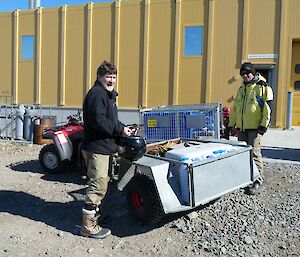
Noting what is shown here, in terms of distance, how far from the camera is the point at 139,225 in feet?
14.8

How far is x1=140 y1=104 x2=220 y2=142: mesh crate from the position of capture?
6.63m

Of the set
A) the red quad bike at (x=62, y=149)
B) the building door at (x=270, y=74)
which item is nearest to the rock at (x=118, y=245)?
the red quad bike at (x=62, y=149)

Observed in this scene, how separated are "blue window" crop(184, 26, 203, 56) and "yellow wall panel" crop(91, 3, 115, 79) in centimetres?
340

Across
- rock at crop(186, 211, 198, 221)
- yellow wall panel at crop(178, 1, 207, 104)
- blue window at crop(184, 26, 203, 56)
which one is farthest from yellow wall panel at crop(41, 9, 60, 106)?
rock at crop(186, 211, 198, 221)

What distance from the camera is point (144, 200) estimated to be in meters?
4.29

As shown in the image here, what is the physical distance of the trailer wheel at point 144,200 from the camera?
4.21 meters

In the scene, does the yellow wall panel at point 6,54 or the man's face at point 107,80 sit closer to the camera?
the man's face at point 107,80

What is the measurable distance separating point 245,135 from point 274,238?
1.96 metres

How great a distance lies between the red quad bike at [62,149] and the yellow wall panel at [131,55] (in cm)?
978

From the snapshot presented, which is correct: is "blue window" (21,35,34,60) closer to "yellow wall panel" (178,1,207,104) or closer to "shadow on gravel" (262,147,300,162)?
"yellow wall panel" (178,1,207,104)

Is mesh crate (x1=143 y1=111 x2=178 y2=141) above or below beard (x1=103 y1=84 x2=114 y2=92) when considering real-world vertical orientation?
below

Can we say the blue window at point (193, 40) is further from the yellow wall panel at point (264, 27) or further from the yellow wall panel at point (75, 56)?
the yellow wall panel at point (75, 56)

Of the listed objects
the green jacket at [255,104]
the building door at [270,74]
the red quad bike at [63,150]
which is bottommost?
the red quad bike at [63,150]

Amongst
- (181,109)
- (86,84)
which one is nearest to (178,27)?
(86,84)
